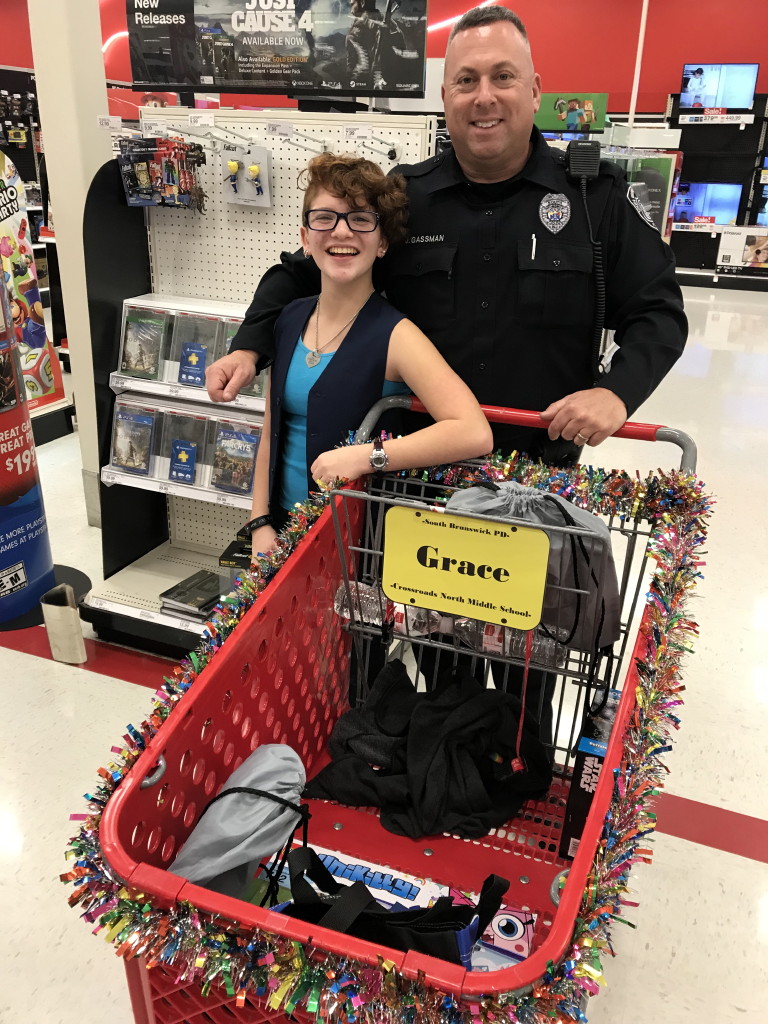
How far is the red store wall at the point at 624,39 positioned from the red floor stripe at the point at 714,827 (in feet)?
42.3

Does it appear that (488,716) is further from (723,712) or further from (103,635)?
(103,635)

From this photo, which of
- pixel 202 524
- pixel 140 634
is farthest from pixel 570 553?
pixel 202 524

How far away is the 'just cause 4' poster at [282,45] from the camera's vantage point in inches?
107

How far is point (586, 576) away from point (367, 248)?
0.96 metres

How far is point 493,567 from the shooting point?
1271mm

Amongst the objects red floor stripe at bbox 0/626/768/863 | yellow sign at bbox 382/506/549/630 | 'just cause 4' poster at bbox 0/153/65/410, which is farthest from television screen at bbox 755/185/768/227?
yellow sign at bbox 382/506/549/630

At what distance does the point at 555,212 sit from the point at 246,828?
1.56 meters

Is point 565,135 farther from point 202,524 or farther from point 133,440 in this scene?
point 133,440

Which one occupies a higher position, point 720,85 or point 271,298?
point 720,85

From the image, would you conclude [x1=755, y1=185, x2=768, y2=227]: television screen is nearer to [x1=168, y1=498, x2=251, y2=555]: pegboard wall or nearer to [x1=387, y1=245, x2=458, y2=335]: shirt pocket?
[x1=168, y1=498, x2=251, y2=555]: pegboard wall

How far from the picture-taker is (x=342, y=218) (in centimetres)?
176

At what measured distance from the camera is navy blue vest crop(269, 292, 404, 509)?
1853mm

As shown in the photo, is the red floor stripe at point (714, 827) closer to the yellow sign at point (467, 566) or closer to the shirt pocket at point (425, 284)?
the yellow sign at point (467, 566)

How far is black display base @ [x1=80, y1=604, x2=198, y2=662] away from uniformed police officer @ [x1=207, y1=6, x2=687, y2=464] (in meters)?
1.43
